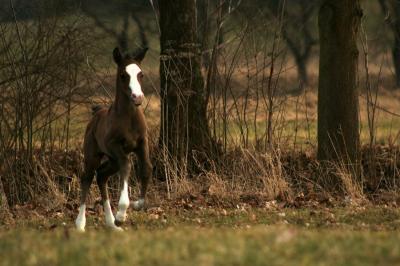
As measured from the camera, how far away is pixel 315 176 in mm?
16219

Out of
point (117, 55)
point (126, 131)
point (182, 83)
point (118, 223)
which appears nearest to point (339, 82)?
point (182, 83)

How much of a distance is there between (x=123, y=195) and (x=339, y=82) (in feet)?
18.1

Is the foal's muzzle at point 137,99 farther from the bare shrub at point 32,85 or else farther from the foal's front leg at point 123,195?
the bare shrub at point 32,85

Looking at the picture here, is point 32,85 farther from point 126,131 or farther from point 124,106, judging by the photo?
point 126,131

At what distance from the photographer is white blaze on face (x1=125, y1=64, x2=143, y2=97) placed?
11336mm

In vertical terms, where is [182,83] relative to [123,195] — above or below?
above

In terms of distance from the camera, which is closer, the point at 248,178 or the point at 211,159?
the point at 248,178

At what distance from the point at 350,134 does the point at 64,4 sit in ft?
17.2

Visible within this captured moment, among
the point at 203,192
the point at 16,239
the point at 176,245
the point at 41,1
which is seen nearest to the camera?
the point at 176,245

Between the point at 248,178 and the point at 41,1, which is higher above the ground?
the point at 41,1

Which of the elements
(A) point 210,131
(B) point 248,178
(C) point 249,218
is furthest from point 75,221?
(A) point 210,131

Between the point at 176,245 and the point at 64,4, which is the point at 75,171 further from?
the point at 176,245

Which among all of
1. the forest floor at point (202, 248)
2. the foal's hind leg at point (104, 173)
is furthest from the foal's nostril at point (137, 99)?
the forest floor at point (202, 248)

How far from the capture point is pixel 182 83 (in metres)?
16.6
